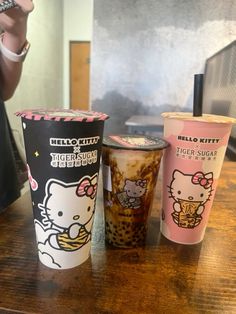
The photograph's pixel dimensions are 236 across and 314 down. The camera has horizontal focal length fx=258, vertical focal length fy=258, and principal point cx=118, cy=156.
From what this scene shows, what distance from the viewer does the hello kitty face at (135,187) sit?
383 mm

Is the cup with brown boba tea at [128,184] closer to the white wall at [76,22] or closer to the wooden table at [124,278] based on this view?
the wooden table at [124,278]

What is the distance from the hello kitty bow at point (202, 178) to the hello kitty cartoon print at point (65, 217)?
155 millimetres

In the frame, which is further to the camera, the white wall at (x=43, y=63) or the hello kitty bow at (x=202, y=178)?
the white wall at (x=43, y=63)

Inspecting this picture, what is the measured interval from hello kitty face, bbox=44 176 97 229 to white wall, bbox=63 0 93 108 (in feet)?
12.6

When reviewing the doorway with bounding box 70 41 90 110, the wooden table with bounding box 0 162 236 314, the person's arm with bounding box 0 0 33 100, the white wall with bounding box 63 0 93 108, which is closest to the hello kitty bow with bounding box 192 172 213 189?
the wooden table with bounding box 0 162 236 314

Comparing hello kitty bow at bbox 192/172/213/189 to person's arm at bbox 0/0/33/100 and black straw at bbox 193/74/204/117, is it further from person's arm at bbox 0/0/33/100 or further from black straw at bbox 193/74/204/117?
person's arm at bbox 0/0/33/100

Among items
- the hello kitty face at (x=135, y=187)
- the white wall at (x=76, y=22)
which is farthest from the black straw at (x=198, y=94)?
the white wall at (x=76, y=22)

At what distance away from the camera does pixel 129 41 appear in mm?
2613

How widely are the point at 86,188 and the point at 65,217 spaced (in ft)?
0.15

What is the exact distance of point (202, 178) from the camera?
397mm

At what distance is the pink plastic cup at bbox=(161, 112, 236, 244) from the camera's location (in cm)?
38

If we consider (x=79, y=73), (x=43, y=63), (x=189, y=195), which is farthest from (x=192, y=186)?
(x=79, y=73)

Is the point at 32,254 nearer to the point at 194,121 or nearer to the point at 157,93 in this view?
the point at 194,121

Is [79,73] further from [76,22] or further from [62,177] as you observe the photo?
[62,177]
